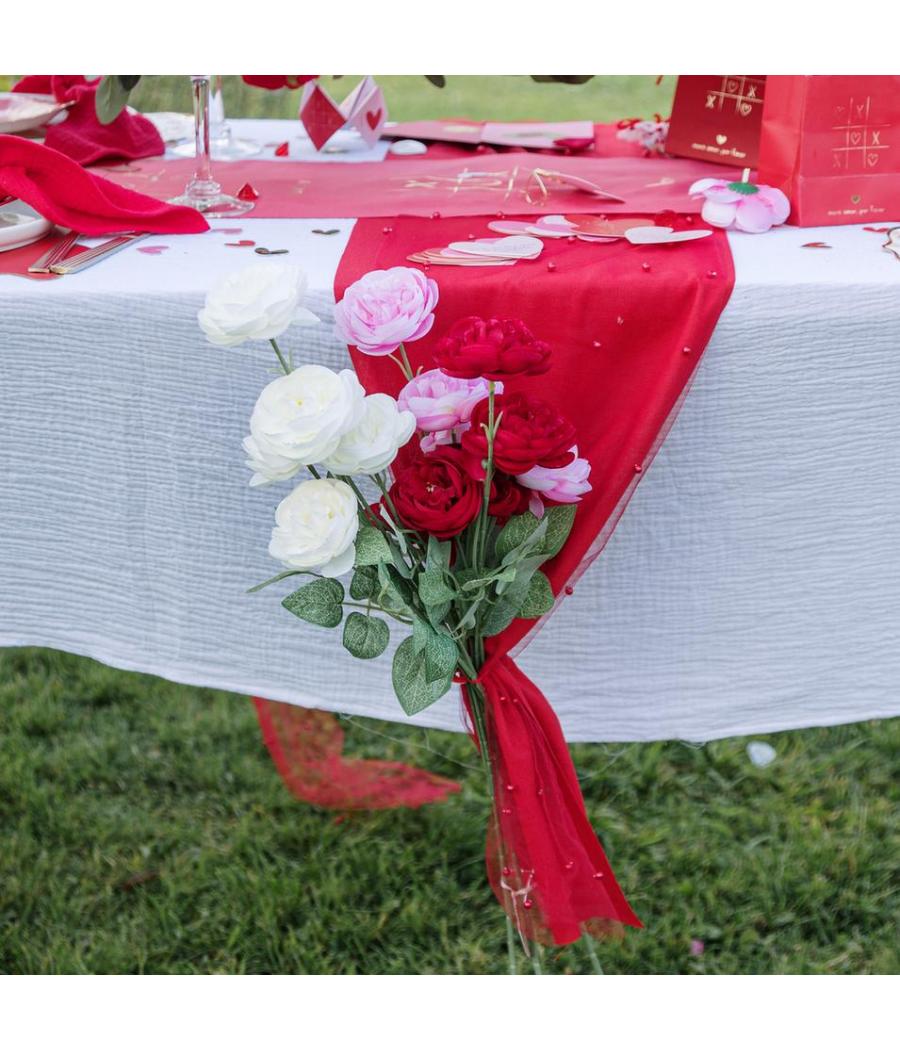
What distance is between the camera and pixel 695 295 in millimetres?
905

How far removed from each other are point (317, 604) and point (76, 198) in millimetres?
489

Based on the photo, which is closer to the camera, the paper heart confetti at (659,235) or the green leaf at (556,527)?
the green leaf at (556,527)

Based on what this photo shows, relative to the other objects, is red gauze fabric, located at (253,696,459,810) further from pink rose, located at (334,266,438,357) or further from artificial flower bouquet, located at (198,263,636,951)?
pink rose, located at (334,266,438,357)

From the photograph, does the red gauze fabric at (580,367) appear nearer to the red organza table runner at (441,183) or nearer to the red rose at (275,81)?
the red organza table runner at (441,183)

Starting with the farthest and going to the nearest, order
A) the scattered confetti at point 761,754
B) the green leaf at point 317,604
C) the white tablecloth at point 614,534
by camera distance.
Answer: the scattered confetti at point 761,754
the white tablecloth at point 614,534
the green leaf at point 317,604

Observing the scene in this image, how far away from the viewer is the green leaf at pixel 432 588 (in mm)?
797

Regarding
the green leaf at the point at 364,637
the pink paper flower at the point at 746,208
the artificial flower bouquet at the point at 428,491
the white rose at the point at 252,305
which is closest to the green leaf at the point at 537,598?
the artificial flower bouquet at the point at 428,491

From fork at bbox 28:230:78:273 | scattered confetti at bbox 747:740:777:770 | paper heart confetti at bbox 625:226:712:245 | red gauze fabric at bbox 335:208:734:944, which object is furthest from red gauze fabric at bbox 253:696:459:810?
paper heart confetti at bbox 625:226:712:245

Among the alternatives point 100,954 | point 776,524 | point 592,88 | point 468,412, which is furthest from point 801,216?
point 592,88

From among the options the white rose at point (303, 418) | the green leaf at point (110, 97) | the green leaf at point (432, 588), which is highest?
the green leaf at point (110, 97)

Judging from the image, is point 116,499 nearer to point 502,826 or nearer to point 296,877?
point 502,826

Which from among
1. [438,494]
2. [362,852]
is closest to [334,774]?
[362,852]

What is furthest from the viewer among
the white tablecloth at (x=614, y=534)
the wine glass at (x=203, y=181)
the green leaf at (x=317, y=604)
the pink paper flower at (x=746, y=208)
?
the wine glass at (x=203, y=181)

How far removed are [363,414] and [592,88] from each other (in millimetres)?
4406
